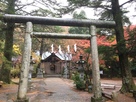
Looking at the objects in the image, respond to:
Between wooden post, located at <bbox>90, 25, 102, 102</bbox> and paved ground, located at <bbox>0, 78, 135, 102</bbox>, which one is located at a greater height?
wooden post, located at <bbox>90, 25, 102, 102</bbox>

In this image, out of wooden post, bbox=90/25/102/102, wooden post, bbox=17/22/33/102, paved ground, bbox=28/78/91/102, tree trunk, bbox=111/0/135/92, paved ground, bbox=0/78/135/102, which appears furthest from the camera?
tree trunk, bbox=111/0/135/92

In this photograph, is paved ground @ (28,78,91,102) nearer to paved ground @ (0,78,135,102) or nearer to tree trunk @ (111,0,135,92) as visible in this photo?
paved ground @ (0,78,135,102)

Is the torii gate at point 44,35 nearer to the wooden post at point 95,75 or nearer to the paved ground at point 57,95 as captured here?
the wooden post at point 95,75

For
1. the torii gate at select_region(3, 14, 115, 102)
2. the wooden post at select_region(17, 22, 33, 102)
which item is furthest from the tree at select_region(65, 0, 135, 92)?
the wooden post at select_region(17, 22, 33, 102)

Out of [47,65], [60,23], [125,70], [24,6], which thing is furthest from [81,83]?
[47,65]

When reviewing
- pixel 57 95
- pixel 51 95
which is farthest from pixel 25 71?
pixel 57 95

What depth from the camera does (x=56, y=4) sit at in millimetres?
12180

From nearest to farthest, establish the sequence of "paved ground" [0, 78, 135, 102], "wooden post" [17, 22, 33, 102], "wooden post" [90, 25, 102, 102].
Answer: "wooden post" [17, 22, 33, 102], "wooden post" [90, 25, 102, 102], "paved ground" [0, 78, 135, 102]

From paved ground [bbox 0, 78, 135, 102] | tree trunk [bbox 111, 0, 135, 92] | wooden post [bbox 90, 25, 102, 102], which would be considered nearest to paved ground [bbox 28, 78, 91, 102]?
paved ground [bbox 0, 78, 135, 102]

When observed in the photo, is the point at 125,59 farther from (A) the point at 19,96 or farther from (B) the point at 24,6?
(B) the point at 24,6

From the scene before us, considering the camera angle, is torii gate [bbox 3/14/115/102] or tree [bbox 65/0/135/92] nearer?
torii gate [bbox 3/14/115/102]

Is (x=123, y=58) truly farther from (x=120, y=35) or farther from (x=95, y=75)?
(x=95, y=75)

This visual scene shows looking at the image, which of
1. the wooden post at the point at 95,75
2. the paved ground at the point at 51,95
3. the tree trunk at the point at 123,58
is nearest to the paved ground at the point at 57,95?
the paved ground at the point at 51,95

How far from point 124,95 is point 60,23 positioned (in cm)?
520
